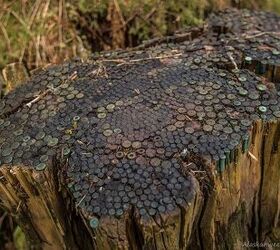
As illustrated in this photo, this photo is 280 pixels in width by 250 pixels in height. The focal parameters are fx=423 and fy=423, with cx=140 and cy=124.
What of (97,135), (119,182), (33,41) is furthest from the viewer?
(33,41)

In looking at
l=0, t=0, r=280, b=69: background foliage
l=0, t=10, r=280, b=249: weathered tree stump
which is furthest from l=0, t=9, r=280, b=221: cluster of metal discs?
l=0, t=0, r=280, b=69: background foliage

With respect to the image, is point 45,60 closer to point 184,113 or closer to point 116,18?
point 116,18

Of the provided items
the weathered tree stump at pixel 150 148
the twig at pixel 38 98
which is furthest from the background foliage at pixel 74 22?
the twig at pixel 38 98

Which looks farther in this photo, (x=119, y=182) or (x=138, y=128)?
(x=138, y=128)

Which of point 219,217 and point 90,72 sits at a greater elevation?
point 90,72

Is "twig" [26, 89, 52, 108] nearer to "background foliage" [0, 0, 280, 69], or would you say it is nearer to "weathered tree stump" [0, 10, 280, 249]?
"weathered tree stump" [0, 10, 280, 249]

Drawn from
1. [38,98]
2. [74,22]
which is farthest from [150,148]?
[74,22]

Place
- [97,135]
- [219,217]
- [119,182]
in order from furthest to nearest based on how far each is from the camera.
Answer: [219,217]
[97,135]
[119,182]

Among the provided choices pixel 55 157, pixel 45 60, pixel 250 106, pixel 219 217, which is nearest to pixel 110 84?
pixel 55 157
